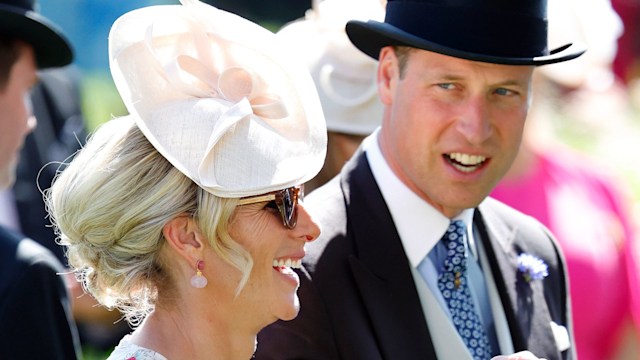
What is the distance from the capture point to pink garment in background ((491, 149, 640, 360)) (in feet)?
14.7

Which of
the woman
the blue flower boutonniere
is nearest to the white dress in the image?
the woman

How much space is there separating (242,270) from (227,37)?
56 centimetres

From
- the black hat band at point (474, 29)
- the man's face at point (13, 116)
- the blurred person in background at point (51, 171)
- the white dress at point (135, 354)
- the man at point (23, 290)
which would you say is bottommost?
the blurred person in background at point (51, 171)

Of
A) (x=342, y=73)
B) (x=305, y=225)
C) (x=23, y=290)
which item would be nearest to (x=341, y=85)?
(x=342, y=73)

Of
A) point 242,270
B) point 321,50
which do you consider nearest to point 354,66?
point 321,50

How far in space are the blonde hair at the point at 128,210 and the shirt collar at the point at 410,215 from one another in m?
0.76

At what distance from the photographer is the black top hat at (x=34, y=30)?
4.11 meters

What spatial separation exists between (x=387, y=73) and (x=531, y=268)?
748 millimetres

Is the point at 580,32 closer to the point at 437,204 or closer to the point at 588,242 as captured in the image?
the point at 588,242

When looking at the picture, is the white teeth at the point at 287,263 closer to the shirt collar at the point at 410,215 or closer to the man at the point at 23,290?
the shirt collar at the point at 410,215

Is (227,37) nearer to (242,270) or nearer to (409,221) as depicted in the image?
(242,270)

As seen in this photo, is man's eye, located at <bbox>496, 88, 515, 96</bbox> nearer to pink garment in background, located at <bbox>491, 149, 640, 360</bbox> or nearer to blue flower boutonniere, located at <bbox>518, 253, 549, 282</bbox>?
blue flower boutonniere, located at <bbox>518, 253, 549, 282</bbox>

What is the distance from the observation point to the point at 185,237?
2752 mm

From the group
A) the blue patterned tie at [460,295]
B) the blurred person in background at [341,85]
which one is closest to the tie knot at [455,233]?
the blue patterned tie at [460,295]
